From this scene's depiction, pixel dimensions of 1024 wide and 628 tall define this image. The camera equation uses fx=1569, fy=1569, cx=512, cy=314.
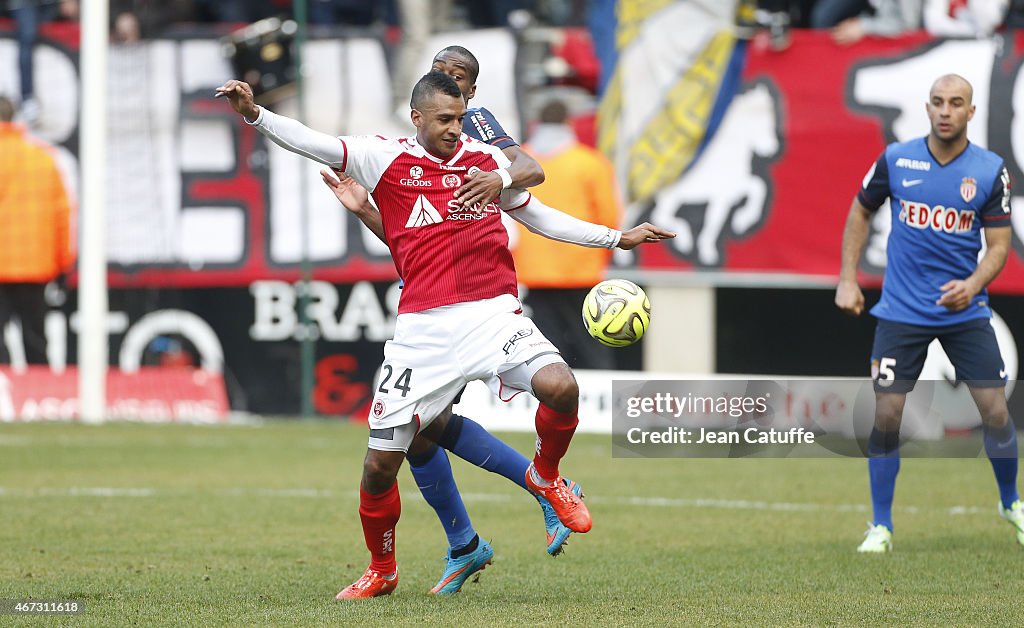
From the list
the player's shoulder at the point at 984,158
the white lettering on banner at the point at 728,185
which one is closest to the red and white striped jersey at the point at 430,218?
the player's shoulder at the point at 984,158

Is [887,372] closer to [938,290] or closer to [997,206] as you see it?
[938,290]

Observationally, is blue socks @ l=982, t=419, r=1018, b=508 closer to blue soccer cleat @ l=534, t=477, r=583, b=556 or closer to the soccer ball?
the soccer ball

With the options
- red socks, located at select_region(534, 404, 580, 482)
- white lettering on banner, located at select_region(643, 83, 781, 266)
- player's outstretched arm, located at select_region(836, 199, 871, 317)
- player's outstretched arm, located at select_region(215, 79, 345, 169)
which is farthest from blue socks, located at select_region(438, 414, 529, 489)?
white lettering on banner, located at select_region(643, 83, 781, 266)

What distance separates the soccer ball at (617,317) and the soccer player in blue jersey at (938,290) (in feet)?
6.19

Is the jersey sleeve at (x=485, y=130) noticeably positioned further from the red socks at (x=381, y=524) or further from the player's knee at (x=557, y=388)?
the red socks at (x=381, y=524)

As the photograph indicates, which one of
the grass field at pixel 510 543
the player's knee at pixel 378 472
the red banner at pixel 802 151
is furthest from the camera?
the red banner at pixel 802 151

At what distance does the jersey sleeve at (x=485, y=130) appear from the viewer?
7227 millimetres

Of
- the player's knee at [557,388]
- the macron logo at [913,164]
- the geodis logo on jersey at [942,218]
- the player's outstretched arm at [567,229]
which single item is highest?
the macron logo at [913,164]

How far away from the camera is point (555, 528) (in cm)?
693

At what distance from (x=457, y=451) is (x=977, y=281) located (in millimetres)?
2916

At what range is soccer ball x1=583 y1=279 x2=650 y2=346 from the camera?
703 centimetres

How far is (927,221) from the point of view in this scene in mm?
8484

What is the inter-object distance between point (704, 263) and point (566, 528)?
8544mm

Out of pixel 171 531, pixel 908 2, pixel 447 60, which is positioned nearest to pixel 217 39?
pixel 908 2
